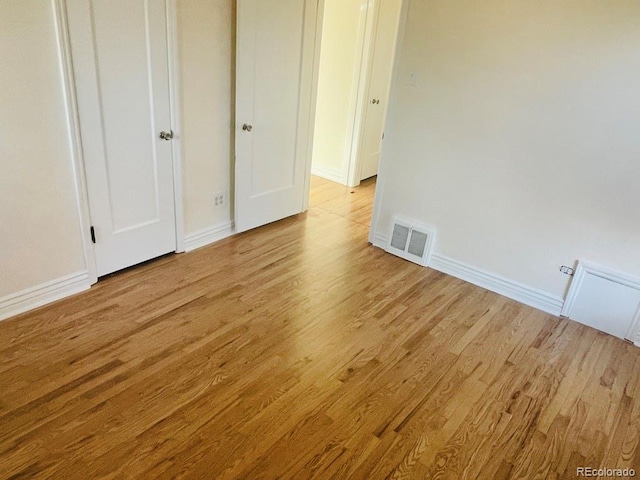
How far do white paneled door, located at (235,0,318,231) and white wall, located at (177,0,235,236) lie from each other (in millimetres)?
92

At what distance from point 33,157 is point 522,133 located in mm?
2842

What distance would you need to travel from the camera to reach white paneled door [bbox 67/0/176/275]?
2488 millimetres

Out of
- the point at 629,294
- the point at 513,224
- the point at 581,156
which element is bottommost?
the point at 629,294

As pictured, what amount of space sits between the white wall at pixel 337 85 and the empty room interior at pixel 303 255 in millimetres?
1142

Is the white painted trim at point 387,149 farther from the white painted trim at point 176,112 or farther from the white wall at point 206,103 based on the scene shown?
the white painted trim at point 176,112

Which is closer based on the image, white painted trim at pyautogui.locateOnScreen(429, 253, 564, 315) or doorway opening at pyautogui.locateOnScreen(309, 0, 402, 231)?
white painted trim at pyautogui.locateOnScreen(429, 253, 564, 315)

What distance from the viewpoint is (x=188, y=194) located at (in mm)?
3342

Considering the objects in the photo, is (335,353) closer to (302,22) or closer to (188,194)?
(188,194)

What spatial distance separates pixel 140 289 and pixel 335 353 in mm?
1338

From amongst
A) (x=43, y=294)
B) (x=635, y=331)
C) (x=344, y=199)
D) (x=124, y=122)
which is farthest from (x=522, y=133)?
(x=43, y=294)

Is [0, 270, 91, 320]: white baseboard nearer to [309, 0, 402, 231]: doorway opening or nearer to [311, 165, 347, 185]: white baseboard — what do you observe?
[309, 0, 402, 231]: doorway opening

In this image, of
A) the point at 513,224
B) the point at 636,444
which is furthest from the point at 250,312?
the point at 636,444

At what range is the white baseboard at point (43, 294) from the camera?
252cm

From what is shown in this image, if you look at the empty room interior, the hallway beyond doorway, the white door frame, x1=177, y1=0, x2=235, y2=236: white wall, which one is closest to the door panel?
the hallway beyond doorway
